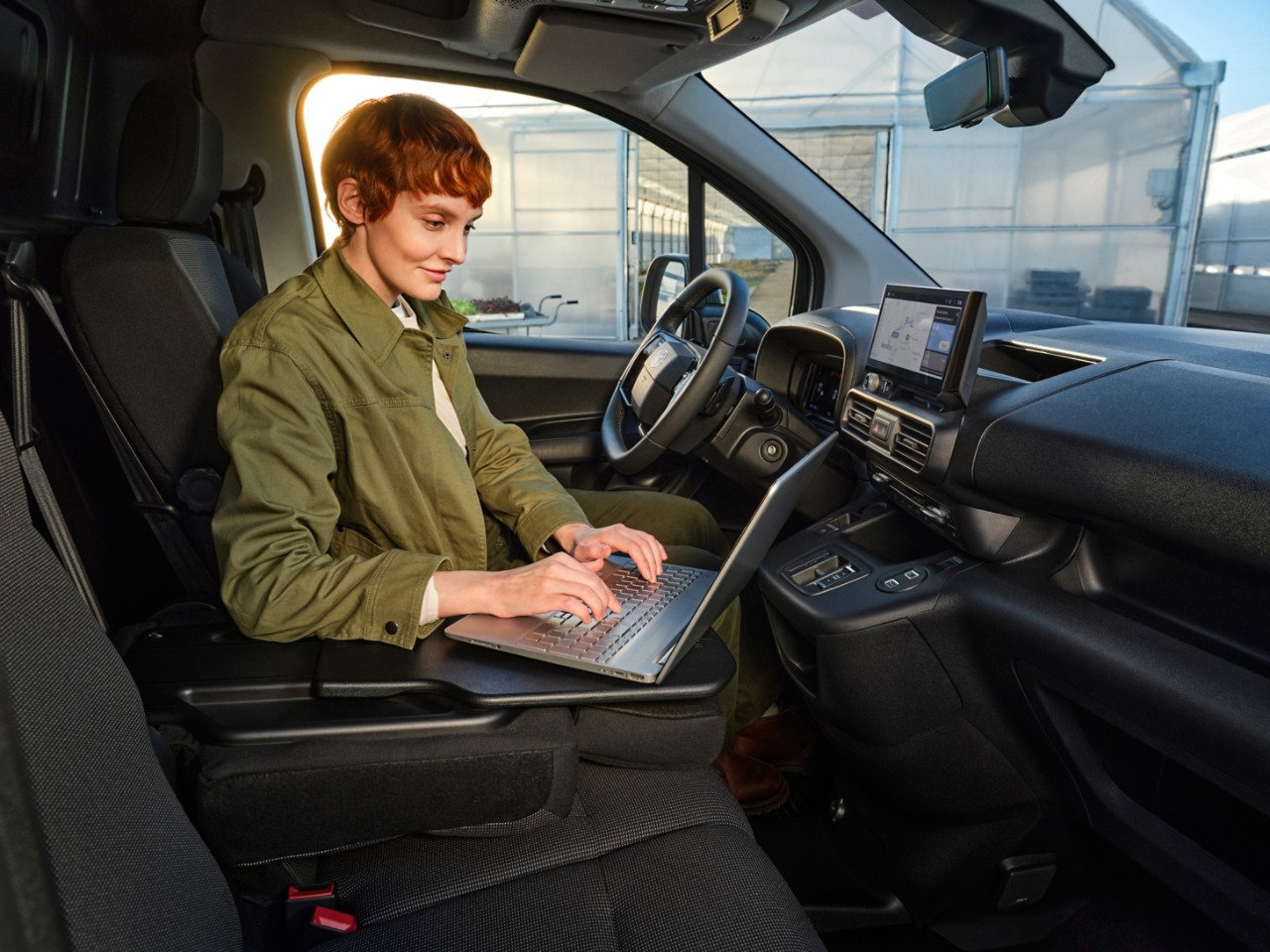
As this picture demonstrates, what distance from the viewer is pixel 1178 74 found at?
2.07 metres

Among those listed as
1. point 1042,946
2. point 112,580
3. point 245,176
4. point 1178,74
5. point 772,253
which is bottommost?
point 1042,946

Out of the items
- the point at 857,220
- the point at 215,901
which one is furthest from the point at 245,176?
the point at 215,901

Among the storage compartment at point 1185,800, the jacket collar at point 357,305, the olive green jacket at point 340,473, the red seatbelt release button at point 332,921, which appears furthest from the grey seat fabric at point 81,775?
the storage compartment at point 1185,800

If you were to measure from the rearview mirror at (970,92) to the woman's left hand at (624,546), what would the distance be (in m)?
0.79

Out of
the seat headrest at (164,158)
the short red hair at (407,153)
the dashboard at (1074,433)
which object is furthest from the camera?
the seat headrest at (164,158)

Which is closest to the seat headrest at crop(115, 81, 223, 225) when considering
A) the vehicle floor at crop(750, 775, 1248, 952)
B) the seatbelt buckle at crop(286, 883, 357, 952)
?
the seatbelt buckle at crop(286, 883, 357, 952)

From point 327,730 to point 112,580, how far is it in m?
0.63

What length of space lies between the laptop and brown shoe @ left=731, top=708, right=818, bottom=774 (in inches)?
27.9

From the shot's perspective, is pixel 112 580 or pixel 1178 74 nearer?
pixel 112 580

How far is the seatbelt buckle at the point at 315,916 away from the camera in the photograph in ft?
2.78

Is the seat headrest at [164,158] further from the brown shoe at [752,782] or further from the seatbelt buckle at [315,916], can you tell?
the brown shoe at [752,782]

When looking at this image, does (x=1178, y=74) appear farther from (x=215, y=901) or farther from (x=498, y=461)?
(x=215, y=901)

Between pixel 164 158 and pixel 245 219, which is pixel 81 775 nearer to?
pixel 164 158

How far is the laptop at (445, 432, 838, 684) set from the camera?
0.99 metres
